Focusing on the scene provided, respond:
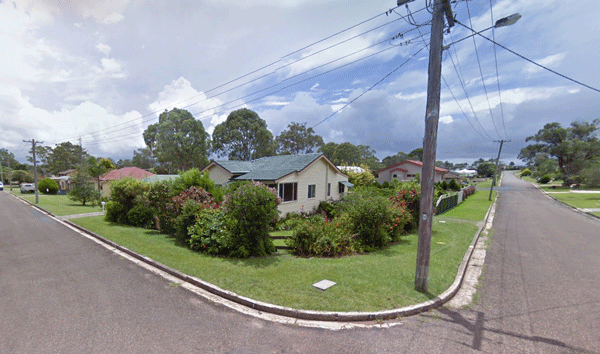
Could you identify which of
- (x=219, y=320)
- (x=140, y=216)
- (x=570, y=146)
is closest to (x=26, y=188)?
(x=140, y=216)

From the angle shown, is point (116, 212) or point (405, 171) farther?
point (405, 171)

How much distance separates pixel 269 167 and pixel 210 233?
13.8 meters

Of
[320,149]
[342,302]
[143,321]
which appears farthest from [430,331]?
[320,149]

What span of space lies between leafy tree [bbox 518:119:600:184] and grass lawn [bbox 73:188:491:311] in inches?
2419

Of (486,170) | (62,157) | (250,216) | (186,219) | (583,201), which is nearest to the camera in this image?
(250,216)

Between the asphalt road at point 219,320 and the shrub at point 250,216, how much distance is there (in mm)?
2624

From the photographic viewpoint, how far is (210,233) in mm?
9234

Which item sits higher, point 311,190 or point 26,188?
point 311,190

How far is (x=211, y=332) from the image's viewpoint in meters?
4.34

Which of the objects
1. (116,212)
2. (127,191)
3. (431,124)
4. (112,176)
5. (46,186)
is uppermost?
(431,124)

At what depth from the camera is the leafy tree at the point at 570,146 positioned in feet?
162

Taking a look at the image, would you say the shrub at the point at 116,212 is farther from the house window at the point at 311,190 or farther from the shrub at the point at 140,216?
the house window at the point at 311,190

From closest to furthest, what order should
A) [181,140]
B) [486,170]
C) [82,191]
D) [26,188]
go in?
1. [82,191]
2. [181,140]
3. [26,188]
4. [486,170]

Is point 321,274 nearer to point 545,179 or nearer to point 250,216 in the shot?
point 250,216
